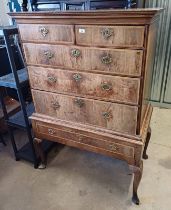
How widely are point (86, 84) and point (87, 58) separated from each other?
0.16m

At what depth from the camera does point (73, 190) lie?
5.23ft

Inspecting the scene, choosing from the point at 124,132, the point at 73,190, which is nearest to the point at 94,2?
the point at 124,132

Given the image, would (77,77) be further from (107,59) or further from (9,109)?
(9,109)

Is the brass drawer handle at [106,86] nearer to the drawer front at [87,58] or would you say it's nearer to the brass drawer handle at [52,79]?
the drawer front at [87,58]

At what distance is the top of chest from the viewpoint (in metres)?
0.95

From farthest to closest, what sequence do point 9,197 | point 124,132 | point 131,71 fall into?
1. point 9,197
2. point 124,132
3. point 131,71

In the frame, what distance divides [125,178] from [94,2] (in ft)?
4.81

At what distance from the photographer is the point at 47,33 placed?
4.03 feet

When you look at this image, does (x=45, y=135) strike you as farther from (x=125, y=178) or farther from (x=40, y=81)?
(x=125, y=178)

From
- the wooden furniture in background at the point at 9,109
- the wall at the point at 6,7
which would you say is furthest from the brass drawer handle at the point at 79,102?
the wall at the point at 6,7

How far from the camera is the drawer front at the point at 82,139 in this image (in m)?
1.33

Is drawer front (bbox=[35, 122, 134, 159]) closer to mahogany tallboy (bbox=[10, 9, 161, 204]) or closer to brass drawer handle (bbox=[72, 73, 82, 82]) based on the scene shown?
mahogany tallboy (bbox=[10, 9, 161, 204])

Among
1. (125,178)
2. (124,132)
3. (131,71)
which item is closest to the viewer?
(131,71)

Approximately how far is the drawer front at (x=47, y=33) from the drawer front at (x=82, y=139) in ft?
1.98
